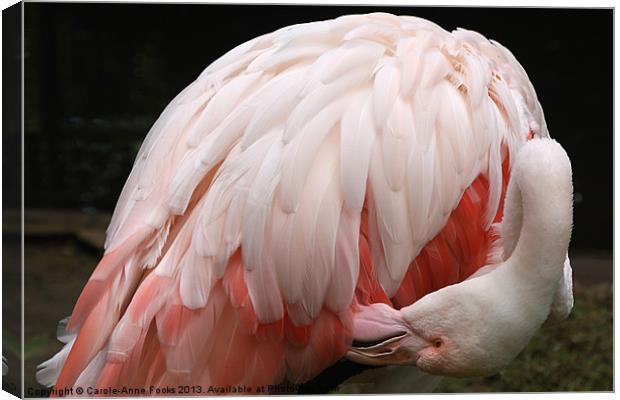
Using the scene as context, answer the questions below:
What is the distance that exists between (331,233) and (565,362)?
48.1 inches

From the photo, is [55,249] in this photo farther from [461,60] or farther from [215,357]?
[461,60]

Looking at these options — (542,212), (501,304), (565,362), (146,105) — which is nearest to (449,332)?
(501,304)

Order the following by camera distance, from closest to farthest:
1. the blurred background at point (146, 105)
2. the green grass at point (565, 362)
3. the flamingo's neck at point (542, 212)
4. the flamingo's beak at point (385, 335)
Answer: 1. the flamingo's neck at point (542, 212)
2. the flamingo's beak at point (385, 335)
3. the blurred background at point (146, 105)
4. the green grass at point (565, 362)

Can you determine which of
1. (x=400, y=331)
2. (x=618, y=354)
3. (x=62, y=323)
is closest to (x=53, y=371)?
(x=62, y=323)

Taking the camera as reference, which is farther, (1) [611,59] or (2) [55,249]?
(2) [55,249]

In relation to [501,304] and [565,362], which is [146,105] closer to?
[501,304]

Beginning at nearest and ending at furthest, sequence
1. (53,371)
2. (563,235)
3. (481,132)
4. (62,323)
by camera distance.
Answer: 1. (563,235)
2. (481,132)
3. (53,371)
4. (62,323)

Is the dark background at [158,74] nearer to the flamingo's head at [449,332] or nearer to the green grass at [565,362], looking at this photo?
the green grass at [565,362]

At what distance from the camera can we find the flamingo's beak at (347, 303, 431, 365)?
8.44ft

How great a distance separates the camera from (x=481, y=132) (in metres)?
2.62

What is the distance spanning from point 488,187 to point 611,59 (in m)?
0.64

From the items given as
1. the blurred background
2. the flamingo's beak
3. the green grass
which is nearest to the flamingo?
the flamingo's beak

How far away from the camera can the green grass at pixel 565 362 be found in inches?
125

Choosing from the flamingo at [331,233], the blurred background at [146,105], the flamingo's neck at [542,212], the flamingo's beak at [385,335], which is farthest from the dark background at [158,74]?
the flamingo's beak at [385,335]
